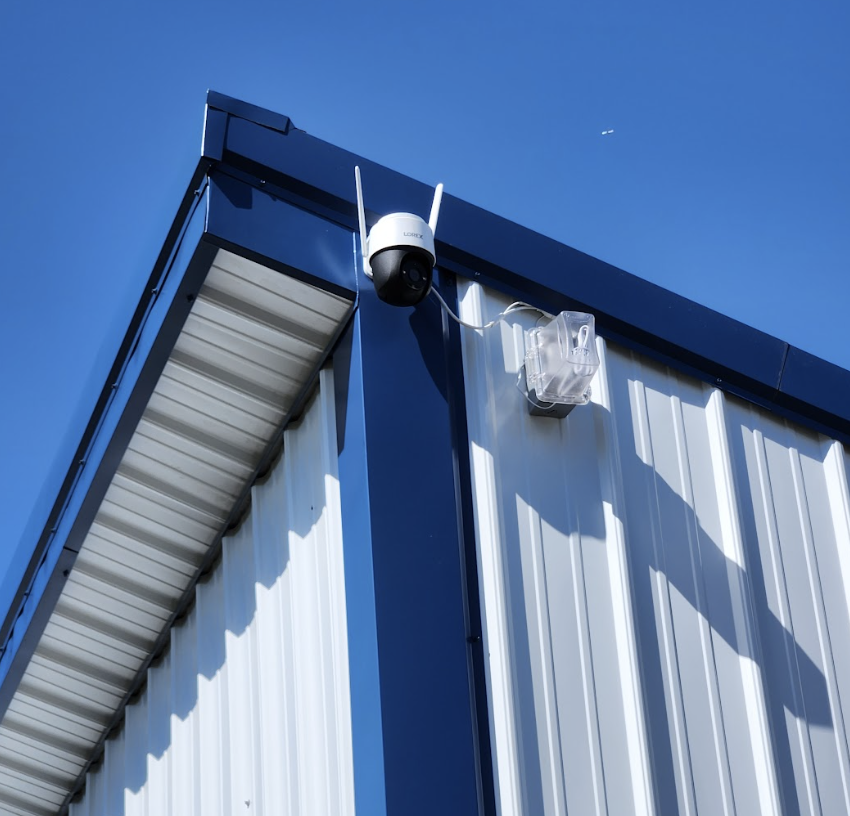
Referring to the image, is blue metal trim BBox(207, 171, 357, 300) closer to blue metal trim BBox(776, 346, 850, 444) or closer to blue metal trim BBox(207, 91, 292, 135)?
blue metal trim BBox(207, 91, 292, 135)

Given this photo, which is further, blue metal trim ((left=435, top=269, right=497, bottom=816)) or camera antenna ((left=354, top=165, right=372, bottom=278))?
camera antenna ((left=354, top=165, right=372, bottom=278))

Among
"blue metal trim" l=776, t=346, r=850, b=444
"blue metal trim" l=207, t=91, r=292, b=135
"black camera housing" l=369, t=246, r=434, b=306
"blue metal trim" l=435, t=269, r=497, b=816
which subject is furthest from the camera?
"blue metal trim" l=776, t=346, r=850, b=444

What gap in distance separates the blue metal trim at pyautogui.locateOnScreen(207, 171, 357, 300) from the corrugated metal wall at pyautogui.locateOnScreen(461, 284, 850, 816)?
1.61 ft

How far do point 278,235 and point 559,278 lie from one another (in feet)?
3.47

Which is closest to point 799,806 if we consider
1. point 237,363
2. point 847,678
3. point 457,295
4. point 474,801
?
point 847,678

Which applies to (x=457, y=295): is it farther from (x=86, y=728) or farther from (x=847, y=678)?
(x=86, y=728)

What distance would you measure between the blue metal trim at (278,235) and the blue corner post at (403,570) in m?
0.13

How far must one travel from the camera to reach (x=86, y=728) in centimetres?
707

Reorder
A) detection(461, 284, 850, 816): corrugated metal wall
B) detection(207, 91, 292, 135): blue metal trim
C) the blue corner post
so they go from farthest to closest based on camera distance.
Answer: detection(207, 91, 292, 135): blue metal trim, detection(461, 284, 850, 816): corrugated metal wall, the blue corner post

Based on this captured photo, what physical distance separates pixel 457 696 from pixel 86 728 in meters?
3.80

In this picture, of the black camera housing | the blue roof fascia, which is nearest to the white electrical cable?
the blue roof fascia

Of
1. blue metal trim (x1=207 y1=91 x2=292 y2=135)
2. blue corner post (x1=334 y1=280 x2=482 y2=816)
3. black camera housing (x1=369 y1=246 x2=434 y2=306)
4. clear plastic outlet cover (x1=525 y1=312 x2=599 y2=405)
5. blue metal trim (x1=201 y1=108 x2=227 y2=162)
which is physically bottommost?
blue corner post (x1=334 y1=280 x2=482 y2=816)

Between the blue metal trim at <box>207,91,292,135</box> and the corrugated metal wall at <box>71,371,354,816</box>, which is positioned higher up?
the blue metal trim at <box>207,91,292,135</box>

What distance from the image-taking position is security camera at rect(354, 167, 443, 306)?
424cm
